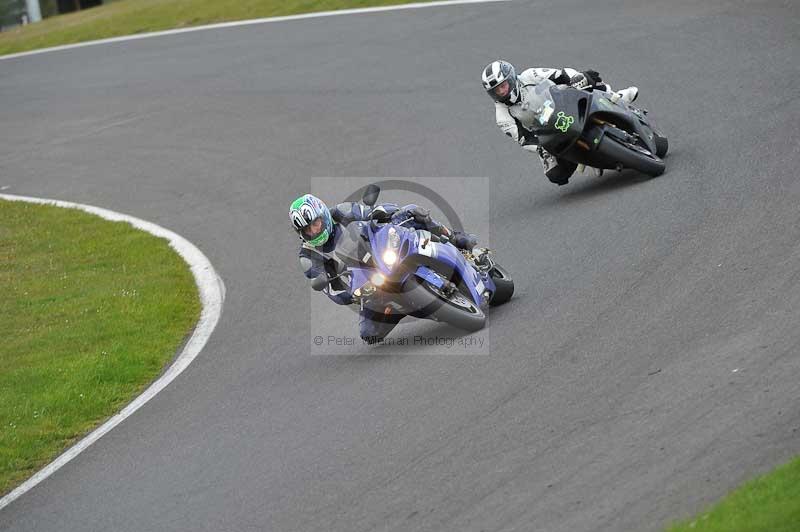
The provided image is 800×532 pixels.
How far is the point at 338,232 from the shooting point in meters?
10.6

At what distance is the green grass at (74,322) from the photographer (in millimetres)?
11336

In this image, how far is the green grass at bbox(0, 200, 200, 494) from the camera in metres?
11.3

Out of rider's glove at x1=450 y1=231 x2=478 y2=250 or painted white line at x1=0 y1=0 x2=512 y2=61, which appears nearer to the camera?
rider's glove at x1=450 y1=231 x2=478 y2=250

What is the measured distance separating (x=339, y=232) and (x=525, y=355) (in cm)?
208

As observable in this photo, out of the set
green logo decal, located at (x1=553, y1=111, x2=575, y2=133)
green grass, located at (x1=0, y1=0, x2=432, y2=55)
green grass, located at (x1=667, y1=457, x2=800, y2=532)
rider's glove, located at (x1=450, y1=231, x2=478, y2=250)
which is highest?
green grass, located at (x1=667, y1=457, x2=800, y2=532)

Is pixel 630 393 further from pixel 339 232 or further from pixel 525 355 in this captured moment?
pixel 339 232

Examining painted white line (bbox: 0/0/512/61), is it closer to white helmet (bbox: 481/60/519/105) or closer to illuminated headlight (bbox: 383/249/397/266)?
white helmet (bbox: 481/60/519/105)

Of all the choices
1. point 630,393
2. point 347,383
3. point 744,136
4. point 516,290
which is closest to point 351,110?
point 744,136

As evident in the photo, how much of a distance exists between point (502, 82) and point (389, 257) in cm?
386

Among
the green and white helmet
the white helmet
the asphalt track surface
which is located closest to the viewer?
the asphalt track surface

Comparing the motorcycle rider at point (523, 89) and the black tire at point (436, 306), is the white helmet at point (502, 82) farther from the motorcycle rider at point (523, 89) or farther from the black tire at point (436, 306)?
the black tire at point (436, 306)

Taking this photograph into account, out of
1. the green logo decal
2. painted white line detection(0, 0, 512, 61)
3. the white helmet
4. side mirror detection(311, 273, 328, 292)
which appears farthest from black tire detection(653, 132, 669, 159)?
painted white line detection(0, 0, 512, 61)

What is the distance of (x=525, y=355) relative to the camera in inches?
375

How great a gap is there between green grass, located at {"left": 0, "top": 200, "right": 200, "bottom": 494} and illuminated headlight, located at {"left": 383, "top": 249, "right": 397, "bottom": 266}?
119 inches
